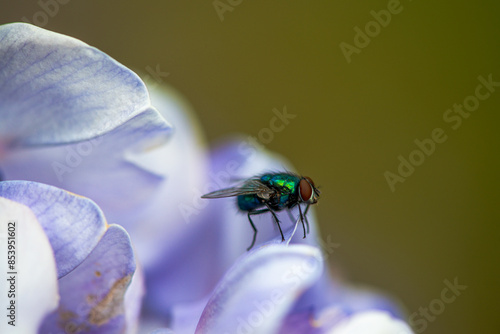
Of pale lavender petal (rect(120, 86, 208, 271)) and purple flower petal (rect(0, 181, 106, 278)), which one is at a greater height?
purple flower petal (rect(0, 181, 106, 278))

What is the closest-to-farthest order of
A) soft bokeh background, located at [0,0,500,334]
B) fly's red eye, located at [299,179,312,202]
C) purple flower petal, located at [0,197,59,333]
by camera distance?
purple flower petal, located at [0,197,59,333]
fly's red eye, located at [299,179,312,202]
soft bokeh background, located at [0,0,500,334]

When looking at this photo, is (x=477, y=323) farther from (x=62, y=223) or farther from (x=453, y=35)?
(x=62, y=223)

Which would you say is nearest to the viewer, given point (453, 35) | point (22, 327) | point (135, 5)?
point (22, 327)

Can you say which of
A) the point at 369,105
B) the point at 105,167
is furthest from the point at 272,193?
the point at 369,105

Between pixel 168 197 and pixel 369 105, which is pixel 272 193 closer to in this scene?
pixel 168 197

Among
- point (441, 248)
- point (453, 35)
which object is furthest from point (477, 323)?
point (453, 35)

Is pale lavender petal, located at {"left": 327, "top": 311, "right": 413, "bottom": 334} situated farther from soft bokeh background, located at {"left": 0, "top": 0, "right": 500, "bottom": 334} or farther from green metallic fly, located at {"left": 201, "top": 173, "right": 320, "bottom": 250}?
soft bokeh background, located at {"left": 0, "top": 0, "right": 500, "bottom": 334}

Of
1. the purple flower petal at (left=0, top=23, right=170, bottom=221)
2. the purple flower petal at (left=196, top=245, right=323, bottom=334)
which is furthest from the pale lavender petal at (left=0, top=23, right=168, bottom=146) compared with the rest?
the purple flower petal at (left=196, top=245, right=323, bottom=334)

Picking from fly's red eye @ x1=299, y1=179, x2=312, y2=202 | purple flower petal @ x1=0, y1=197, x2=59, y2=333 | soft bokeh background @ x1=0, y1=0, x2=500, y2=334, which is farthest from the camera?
soft bokeh background @ x1=0, y1=0, x2=500, y2=334

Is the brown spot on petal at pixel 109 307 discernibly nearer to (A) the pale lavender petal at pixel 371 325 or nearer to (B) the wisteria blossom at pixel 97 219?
(B) the wisteria blossom at pixel 97 219
